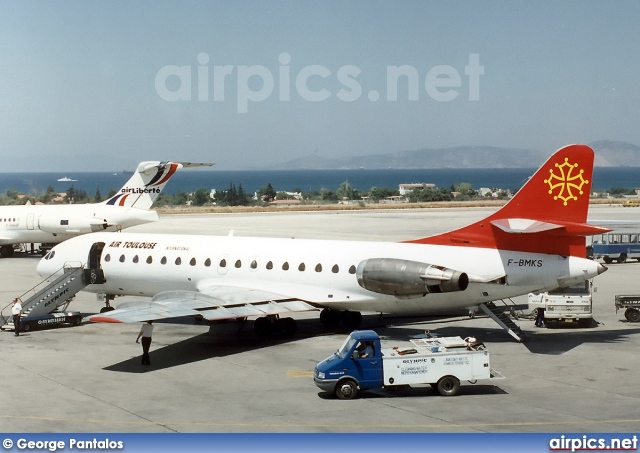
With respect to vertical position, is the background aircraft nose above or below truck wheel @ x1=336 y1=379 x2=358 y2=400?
above

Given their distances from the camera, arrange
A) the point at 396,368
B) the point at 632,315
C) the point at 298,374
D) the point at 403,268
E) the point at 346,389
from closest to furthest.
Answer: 1. the point at 346,389
2. the point at 396,368
3. the point at 298,374
4. the point at 403,268
5. the point at 632,315

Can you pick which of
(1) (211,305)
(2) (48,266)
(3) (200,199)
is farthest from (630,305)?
(3) (200,199)

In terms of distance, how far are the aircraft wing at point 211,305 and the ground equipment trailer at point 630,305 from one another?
12838mm

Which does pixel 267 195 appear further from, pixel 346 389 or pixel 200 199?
pixel 346 389

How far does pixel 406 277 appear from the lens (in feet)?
96.9

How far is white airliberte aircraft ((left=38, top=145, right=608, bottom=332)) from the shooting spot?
96.0ft

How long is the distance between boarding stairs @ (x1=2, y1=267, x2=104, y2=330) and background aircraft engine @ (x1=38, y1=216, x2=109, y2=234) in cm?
2298

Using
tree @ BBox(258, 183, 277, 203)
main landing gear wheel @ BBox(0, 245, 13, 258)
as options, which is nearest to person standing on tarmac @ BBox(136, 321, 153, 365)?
main landing gear wheel @ BBox(0, 245, 13, 258)

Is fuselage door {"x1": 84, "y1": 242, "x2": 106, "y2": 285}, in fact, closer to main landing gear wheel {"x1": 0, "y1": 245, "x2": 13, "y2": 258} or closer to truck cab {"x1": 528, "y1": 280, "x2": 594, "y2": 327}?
truck cab {"x1": 528, "y1": 280, "x2": 594, "y2": 327}

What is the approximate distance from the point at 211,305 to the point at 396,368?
891 centimetres

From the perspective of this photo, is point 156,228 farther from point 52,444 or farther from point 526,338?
point 52,444

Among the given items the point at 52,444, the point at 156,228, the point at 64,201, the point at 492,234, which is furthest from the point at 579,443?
the point at 64,201

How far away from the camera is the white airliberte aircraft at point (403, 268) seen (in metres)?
29.3

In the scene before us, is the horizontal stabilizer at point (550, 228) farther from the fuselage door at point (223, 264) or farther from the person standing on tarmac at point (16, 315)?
the person standing on tarmac at point (16, 315)
